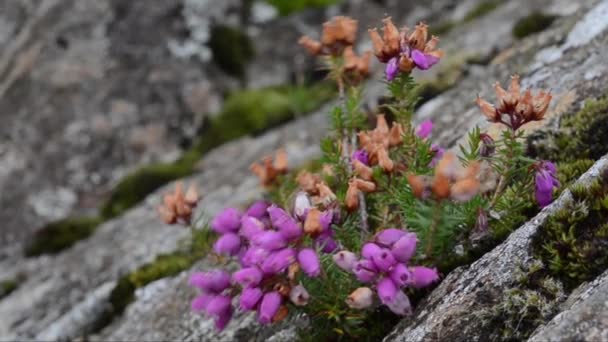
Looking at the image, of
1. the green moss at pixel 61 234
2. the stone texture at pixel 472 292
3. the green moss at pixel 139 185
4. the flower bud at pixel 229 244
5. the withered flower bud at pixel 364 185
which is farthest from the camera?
the green moss at pixel 139 185

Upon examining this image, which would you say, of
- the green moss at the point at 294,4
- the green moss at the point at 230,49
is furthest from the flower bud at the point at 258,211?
the green moss at the point at 294,4

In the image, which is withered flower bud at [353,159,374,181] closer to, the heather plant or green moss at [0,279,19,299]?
the heather plant

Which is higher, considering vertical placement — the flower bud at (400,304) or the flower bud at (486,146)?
the flower bud at (486,146)

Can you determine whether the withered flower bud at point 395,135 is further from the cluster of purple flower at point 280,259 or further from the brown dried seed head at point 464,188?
the brown dried seed head at point 464,188

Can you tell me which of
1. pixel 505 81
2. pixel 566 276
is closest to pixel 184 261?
pixel 505 81

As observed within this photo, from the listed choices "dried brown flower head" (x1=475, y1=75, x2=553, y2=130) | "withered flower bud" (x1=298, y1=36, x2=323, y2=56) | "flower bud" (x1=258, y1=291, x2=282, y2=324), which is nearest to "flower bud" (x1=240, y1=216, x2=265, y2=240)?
"flower bud" (x1=258, y1=291, x2=282, y2=324)

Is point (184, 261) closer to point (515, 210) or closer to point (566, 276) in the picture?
point (515, 210)

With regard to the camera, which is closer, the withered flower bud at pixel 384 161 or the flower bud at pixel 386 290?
the flower bud at pixel 386 290
